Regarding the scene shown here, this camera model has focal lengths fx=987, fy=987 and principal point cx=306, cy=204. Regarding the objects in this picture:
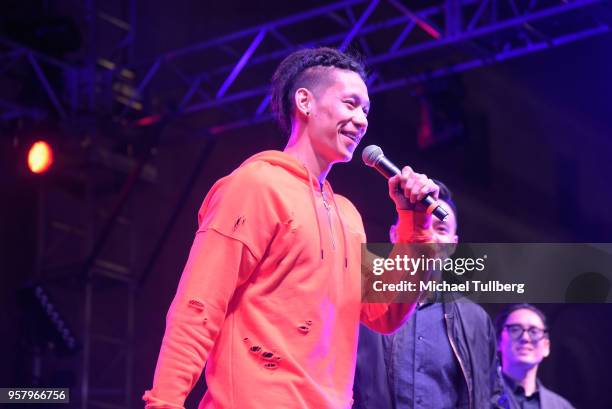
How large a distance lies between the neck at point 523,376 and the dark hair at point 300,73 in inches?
112

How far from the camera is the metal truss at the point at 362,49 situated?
692 cm

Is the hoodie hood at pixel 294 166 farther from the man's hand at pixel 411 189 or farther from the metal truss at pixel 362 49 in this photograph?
the metal truss at pixel 362 49

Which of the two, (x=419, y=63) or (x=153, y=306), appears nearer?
(x=419, y=63)

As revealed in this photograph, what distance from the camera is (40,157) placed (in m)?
7.51

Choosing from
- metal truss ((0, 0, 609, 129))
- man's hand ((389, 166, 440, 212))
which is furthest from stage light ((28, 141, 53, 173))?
man's hand ((389, 166, 440, 212))

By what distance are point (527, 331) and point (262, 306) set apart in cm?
313

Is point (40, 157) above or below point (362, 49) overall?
below

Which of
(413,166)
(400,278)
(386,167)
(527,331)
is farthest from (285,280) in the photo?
(413,166)

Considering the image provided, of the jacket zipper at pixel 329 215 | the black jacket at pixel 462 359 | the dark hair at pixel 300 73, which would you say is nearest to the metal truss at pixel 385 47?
the black jacket at pixel 462 359

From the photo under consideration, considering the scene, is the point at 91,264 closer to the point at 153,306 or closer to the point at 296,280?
the point at 153,306

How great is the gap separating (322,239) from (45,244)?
6095mm

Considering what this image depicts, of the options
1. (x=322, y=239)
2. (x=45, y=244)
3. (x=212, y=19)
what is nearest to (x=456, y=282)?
(x=322, y=239)

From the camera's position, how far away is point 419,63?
7.75 m

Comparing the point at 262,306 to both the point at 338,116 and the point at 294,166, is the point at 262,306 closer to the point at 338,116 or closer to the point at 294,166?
the point at 294,166
